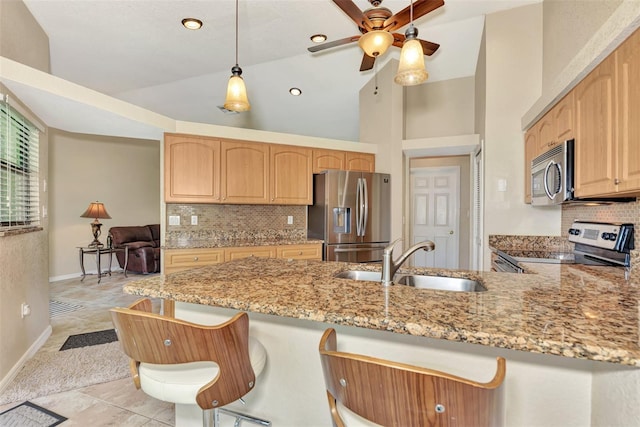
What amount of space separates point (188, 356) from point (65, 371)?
2.23m

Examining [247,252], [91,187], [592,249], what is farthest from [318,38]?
[91,187]

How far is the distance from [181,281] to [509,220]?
311 cm

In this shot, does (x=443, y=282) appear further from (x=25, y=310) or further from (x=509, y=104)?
(x=25, y=310)

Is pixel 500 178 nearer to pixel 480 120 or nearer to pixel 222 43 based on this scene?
pixel 480 120

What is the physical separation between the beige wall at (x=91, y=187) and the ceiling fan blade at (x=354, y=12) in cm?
587

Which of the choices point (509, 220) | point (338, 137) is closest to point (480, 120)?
point (509, 220)

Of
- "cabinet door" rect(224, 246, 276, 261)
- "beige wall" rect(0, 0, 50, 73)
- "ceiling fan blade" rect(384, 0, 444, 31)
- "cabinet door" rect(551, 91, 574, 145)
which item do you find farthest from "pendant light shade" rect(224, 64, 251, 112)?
"cabinet door" rect(551, 91, 574, 145)

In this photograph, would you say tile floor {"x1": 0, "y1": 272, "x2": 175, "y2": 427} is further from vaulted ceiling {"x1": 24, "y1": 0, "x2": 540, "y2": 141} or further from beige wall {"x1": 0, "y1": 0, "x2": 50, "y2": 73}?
vaulted ceiling {"x1": 24, "y1": 0, "x2": 540, "y2": 141}

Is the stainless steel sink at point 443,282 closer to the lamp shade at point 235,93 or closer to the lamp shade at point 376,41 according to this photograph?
the lamp shade at point 235,93

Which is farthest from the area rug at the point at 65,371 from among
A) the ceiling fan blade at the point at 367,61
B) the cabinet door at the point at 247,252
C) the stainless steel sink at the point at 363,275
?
the ceiling fan blade at the point at 367,61

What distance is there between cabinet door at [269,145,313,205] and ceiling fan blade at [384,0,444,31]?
2.02m

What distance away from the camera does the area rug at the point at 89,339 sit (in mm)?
2963

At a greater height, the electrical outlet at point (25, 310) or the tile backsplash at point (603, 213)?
the tile backsplash at point (603, 213)

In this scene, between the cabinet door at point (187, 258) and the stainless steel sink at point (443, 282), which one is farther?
the cabinet door at point (187, 258)
